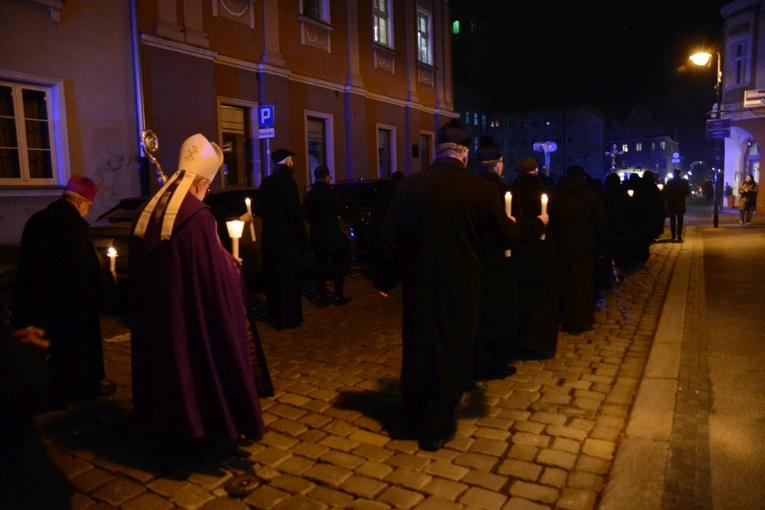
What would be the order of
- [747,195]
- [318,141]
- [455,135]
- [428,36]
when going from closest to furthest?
[455,135]
[318,141]
[747,195]
[428,36]

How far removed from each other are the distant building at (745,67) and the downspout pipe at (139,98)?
25207mm

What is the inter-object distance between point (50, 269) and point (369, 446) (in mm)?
2679

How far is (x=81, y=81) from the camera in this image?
10.9 m

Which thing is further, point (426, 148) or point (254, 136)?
point (426, 148)

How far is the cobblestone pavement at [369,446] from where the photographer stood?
11.0 feet

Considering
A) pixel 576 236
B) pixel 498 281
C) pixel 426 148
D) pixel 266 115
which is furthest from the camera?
pixel 426 148

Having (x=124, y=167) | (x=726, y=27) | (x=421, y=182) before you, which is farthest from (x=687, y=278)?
(x=726, y=27)

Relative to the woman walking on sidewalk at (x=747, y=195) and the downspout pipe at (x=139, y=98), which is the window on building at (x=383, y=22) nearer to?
the downspout pipe at (x=139, y=98)

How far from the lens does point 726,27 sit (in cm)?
3092

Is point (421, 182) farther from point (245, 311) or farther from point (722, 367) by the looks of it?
point (722, 367)

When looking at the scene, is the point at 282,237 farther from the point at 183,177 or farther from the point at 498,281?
the point at 183,177

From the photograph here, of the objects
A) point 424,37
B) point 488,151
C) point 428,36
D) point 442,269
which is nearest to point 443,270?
point 442,269

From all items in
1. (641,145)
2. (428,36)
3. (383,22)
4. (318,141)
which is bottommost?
(318,141)

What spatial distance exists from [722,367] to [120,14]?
11.3 m
